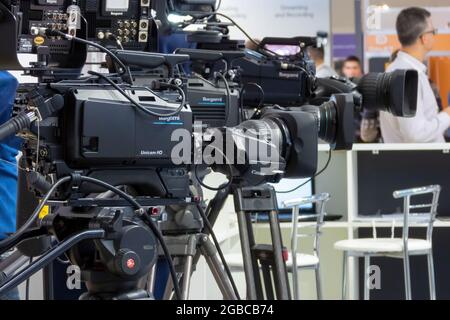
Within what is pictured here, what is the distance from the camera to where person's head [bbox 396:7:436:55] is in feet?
18.9

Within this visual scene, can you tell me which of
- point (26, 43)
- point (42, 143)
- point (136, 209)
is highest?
point (26, 43)

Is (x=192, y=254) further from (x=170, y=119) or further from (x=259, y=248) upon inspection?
(x=170, y=119)

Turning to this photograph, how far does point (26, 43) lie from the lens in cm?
210

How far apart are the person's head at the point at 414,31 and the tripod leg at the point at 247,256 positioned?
3364mm

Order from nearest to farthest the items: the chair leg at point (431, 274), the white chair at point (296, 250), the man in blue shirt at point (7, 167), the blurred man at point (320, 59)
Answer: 1. the man in blue shirt at point (7, 167)
2. the white chair at point (296, 250)
3. the chair leg at point (431, 274)
4. the blurred man at point (320, 59)

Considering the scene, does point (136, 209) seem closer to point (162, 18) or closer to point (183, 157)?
point (183, 157)

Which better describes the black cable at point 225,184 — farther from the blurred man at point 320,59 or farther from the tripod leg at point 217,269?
the blurred man at point 320,59

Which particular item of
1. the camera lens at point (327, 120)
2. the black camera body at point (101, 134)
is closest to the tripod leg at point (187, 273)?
the camera lens at point (327, 120)

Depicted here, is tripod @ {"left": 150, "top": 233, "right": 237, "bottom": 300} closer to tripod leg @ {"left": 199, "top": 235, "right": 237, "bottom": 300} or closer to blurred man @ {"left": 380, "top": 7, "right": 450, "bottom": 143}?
tripod leg @ {"left": 199, "top": 235, "right": 237, "bottom": 300}

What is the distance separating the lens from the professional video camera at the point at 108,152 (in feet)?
6.29

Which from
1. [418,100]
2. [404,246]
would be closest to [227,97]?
[404,246]

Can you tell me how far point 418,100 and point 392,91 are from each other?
248cm

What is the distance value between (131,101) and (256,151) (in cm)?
42
